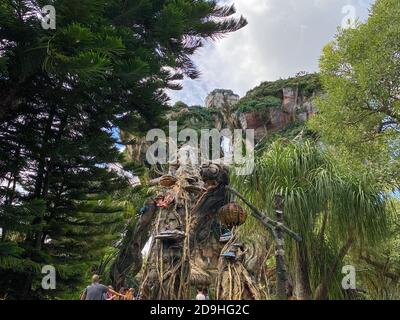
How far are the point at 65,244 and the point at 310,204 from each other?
361 cm

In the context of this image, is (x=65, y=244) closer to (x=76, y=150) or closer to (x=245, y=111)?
(x=76, y=150)

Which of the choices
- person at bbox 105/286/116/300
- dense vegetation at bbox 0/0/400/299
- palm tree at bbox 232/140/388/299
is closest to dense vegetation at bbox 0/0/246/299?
dense vegetation at bbox 0/0/400/299

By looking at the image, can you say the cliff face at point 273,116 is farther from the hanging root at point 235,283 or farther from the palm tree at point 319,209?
the hanging root at point 235,283

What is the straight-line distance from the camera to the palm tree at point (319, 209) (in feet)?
19.9

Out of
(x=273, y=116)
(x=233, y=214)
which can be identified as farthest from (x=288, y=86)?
(x=233, y=214)

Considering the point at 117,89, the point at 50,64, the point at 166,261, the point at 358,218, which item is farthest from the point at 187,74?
the point at 166,261

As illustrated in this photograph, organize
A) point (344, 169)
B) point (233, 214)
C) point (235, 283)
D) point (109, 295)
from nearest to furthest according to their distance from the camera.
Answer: point (235, 283) < point (233, 214) < point (109, 295) < point (344, 169)

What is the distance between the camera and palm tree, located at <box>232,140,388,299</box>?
19.9 ft

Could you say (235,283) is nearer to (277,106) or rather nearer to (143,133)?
(143,133)

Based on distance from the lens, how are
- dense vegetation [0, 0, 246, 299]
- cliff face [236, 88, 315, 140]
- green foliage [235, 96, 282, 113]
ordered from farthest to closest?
green foliage [235, 96, 282, 113]
cliff face [236, 88, 315, 140]
dense vegetation [0, 0, 246, 299]

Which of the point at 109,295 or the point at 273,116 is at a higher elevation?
the point at 273,116

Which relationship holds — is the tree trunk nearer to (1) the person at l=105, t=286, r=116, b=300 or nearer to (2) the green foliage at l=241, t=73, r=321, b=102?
(1) the person at l=105, t=286, r=116, b=300

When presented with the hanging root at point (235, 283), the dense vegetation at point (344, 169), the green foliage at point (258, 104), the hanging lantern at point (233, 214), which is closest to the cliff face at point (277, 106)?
the green foliage at point (258, 104)

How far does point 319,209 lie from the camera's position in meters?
6.09
